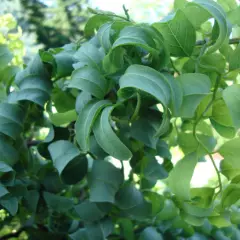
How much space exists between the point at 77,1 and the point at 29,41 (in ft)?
0.89

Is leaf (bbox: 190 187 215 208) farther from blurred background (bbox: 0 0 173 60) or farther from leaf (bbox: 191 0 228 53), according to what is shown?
blurred background (bbox: 0 0 173 60)

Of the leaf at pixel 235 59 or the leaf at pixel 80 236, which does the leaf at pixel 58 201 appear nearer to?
Result: the leaf at pixel 80 236

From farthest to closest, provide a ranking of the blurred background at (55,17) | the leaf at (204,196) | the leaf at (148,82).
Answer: the blurred background at (55,17), the leaf at (204,196), the leaf at (148,82)

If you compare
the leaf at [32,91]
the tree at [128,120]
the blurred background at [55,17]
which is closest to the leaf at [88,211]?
the tree at [128,120]

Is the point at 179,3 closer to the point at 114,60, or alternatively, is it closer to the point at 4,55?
the point at 114,60

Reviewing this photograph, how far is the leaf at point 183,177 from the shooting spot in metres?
0.30

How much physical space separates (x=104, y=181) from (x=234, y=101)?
0.44 ft

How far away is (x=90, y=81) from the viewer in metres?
0.30


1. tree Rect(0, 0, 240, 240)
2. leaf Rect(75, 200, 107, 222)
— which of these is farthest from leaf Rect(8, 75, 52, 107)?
leaf Rect(75, 200, 107, 222)

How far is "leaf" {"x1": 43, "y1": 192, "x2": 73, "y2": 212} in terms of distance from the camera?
1.29 feet

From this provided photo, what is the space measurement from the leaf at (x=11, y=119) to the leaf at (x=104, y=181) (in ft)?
0.24

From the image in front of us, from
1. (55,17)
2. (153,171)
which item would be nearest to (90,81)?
(153,171)

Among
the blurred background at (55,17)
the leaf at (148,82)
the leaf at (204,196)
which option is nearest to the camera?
the leaf at (148,82)

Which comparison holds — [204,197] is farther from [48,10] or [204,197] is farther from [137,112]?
[48,10]
